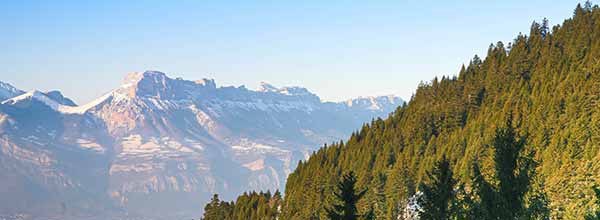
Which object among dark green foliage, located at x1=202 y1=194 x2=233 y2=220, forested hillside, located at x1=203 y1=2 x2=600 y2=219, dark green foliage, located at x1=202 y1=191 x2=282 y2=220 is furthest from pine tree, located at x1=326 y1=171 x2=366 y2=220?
dark green foliage, located at x1=202 y1=194 x2=233 y2=220

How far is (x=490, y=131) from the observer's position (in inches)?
4395

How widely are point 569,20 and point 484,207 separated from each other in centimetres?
13905

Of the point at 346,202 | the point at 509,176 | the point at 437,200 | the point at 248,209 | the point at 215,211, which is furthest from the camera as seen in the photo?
the point at 215,211

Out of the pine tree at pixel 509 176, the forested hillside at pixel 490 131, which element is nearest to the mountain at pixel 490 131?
the forested hillside at pixel 490 131

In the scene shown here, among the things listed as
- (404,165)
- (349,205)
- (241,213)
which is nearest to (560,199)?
(349,205)

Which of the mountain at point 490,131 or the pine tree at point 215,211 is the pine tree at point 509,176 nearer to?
the mountain at point 490,131

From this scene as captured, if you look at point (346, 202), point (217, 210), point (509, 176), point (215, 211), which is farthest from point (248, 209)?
point (509, 176)

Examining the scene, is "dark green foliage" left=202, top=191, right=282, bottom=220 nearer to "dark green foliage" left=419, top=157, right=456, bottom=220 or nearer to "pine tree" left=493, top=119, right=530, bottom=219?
"dark green foliage" left=419, top=157, right=456, bottom=220

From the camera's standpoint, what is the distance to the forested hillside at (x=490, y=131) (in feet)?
280

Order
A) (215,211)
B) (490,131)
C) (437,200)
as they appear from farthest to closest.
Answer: (215,211) → (490,131) → (437,200)

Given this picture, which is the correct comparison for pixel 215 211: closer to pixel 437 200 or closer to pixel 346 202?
pixel 346 202

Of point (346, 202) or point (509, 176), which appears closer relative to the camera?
point (346, 202)

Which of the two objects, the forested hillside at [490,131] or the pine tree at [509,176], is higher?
the forested hillside at [490,131]

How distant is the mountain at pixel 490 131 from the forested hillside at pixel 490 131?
8.2 inches
